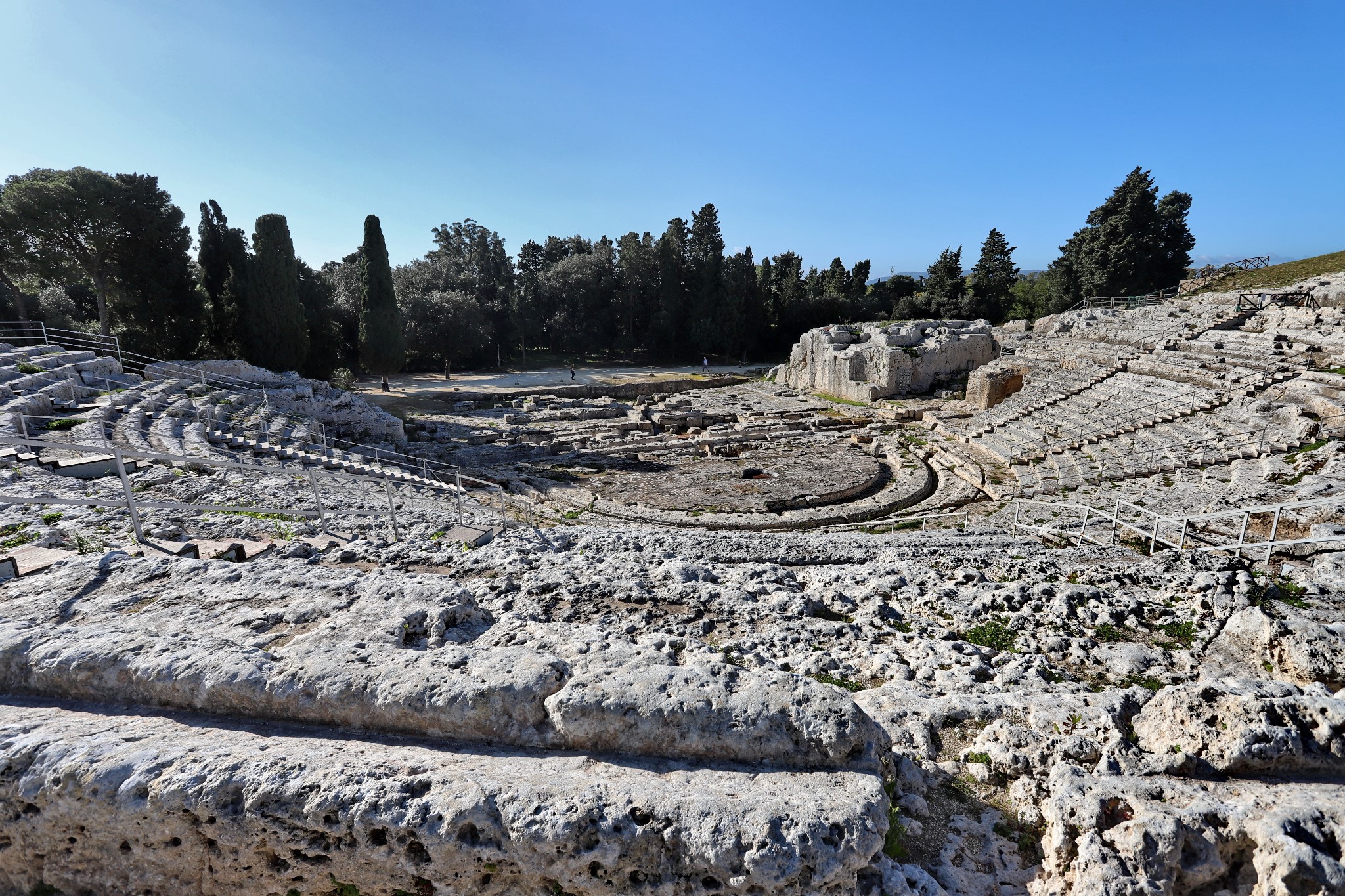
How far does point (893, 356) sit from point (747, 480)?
51.1ft

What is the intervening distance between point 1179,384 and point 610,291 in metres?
37.0

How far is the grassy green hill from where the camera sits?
28875 millimetres

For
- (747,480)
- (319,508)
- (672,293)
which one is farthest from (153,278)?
(672,293)

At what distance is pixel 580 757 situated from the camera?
3.49 meters

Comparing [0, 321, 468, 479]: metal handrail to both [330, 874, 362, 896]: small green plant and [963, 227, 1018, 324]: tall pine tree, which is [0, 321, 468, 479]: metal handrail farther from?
[963, 227, 1018, 324]: tall pine tree

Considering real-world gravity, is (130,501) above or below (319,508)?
above

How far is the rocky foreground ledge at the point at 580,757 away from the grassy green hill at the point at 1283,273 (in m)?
35.1

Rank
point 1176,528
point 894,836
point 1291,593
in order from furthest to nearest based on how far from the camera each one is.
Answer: point 1176,528 → point 1291,593 → point 894,836

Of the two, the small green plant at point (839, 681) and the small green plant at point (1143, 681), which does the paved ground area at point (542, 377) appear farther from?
the small green plant at point (1143, 681)

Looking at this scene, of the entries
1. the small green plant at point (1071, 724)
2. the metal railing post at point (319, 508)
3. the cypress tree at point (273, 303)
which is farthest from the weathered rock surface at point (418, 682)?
the cypress tree at point (273, 303)

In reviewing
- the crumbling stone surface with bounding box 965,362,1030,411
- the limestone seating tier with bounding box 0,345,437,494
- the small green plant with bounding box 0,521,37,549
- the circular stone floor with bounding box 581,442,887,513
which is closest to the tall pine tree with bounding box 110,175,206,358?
the limestone seating tier with bounding box 0,345,437,494

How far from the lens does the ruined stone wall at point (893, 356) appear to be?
1229 inches

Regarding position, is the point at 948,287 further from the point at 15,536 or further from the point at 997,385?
the point at 15,536

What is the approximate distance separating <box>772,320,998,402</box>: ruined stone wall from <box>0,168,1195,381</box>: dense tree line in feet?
39.4
